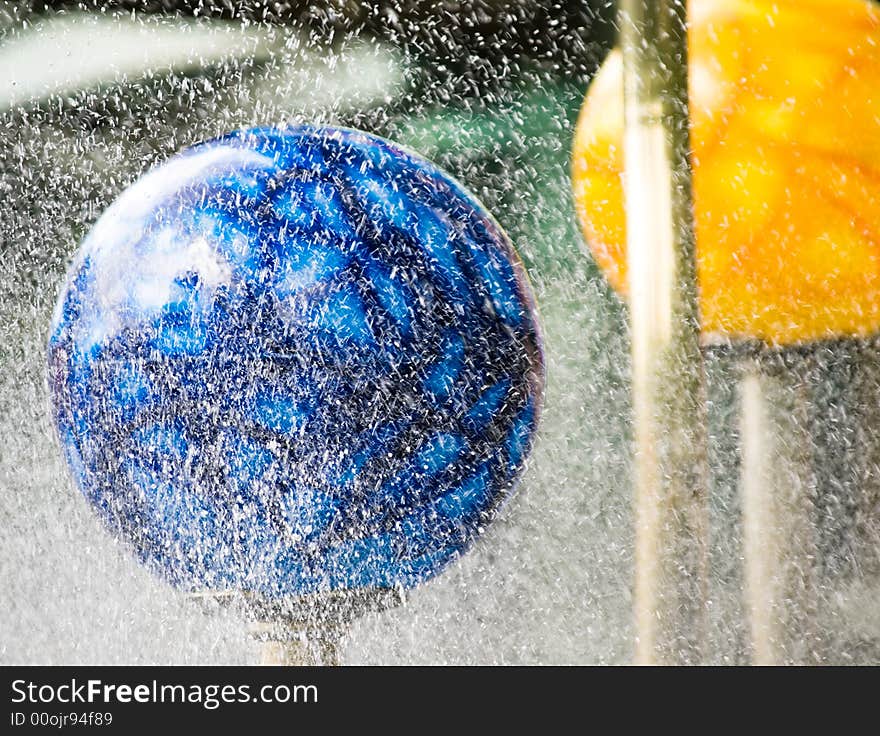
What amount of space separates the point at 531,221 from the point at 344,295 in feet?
4.67

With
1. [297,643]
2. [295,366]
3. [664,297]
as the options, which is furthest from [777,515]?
[295,366]

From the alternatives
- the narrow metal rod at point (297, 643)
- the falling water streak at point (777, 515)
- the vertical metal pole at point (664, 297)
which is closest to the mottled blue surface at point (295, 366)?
the narrow metal rod at point (297, 643)

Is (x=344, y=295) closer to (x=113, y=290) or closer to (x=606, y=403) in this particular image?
(x=113, y=290)

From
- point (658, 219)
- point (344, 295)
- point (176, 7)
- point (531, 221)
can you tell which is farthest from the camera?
point (176, 7)

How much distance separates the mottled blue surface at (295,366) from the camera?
2.75ft

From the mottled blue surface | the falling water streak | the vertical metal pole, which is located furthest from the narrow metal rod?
the falling water streak

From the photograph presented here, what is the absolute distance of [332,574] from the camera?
876mm

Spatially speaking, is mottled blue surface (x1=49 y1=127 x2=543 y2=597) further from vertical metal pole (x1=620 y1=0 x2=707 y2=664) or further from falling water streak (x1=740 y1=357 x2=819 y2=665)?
falling water streak (x1=740 y1=357 x2=819 y2=665)

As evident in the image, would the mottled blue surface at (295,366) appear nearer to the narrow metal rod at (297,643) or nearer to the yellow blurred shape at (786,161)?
the narrow metal rod at (297,643)

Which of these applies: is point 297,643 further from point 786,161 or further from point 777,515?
point 777,515

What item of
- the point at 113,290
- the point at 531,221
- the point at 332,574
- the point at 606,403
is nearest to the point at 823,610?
the point at 606,403

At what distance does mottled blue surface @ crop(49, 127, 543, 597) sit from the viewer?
838mm

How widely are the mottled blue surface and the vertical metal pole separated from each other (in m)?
0.28

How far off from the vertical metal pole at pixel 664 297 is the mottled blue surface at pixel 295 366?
284 millimetres
